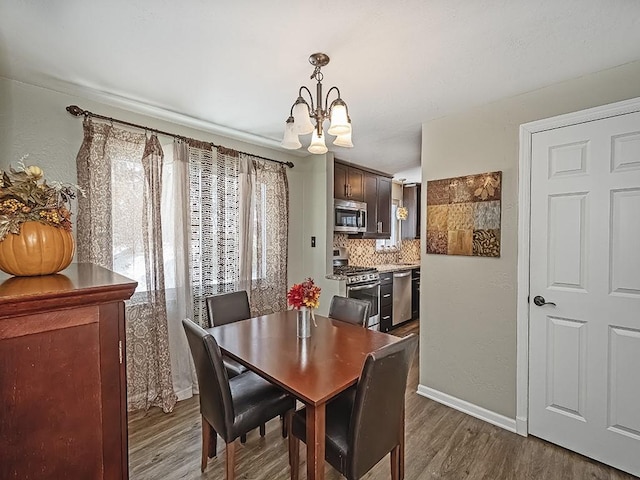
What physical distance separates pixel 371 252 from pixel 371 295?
1.20 meters

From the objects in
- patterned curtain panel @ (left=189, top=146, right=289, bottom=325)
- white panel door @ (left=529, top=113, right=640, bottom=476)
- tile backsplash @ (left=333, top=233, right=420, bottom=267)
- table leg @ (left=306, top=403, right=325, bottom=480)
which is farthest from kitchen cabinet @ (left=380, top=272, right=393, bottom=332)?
table leg @ (left=306, top=403, right=325, bottom=480)

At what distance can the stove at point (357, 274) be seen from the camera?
3.90 m

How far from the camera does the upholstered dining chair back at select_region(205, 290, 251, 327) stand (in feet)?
8.01

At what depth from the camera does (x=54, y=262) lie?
1.01 meters

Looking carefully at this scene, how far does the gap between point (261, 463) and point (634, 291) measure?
2499 mm

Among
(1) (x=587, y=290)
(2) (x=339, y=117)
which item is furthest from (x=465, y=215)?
(2) (x=339, y=117)

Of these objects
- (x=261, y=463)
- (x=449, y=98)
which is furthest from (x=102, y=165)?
(x=449, y=98)

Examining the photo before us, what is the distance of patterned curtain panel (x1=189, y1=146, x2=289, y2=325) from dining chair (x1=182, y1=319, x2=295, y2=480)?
1.28m

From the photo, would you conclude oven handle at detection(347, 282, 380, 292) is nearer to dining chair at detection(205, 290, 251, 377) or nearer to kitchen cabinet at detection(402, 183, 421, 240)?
dining chair at detection(205, 290, 251, 377)

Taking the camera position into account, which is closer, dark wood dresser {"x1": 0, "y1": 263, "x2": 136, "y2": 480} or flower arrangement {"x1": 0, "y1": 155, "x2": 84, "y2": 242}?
dark wood dresser {"x1": 0, "y1": 263, "x2": 136, "y2": 480}

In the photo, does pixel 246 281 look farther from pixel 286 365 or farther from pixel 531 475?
pixel 531 475

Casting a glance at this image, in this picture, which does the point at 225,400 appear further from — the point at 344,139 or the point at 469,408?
the point at 469,408

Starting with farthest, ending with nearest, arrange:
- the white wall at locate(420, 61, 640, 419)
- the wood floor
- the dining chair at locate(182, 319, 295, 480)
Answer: the white wall at locate(420, 61, 640, 419) < the wood floor < the dining chair at locate(182, 319, 295, 480)

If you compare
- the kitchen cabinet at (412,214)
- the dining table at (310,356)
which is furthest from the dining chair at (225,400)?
the kitchen cabinet at (412,214)
